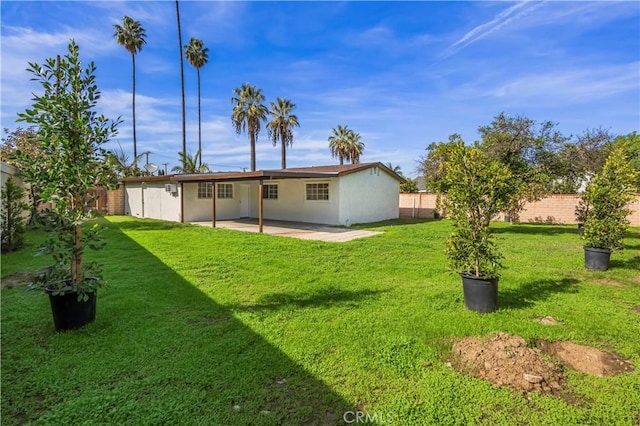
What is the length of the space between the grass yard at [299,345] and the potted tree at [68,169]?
1.63 ft

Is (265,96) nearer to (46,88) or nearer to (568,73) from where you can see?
(568,73)

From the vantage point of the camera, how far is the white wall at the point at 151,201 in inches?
661

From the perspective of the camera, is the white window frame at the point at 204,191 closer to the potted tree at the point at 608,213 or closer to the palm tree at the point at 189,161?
the palm tree at the point at 189,161

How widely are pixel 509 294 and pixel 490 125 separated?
10.3m

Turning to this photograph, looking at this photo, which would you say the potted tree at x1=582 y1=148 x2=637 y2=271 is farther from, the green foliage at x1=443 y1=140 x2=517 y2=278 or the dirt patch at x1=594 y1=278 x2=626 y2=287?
the green foliage at x1=443 y1=140 x2=517 y2=278

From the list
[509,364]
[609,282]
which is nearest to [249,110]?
[609,282]

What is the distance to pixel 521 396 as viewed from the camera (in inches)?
101

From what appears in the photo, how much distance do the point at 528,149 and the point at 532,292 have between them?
939 centimetres

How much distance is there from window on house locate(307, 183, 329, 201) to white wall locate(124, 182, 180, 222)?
256 inches

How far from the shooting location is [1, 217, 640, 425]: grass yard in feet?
7.84

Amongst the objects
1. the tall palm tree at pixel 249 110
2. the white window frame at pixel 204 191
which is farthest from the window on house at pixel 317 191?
the tall palm tree at pixel 249 110

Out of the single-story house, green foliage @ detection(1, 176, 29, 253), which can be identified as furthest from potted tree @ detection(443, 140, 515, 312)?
green foliage @ detection(1, 176, 29, 253)

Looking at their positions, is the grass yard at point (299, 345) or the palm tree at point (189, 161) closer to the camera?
the grass yard at point (299, 345)

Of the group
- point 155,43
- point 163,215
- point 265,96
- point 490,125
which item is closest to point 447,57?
point 490,125
